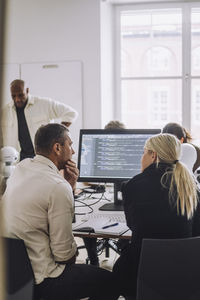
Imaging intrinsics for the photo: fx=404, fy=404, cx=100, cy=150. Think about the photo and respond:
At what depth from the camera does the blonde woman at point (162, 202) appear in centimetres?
164

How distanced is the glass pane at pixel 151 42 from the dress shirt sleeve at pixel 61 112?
145 cm

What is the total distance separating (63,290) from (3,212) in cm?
138

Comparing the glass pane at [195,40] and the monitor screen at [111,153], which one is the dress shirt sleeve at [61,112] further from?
the glass pane at [195,40]

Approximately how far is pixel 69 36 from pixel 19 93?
1.35m

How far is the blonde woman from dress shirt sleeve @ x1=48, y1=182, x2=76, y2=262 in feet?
0.82

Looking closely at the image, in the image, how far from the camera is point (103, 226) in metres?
2.06

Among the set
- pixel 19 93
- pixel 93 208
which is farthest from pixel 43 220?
pixel 19 93

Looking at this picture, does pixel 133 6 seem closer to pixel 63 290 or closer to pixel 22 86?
pixel 22 86

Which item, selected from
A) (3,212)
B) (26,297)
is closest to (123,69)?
(26,297)

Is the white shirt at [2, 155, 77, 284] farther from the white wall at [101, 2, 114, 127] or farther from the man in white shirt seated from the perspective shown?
the white wall at [101, 2, 114, 127]

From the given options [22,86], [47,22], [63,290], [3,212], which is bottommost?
[63,290]

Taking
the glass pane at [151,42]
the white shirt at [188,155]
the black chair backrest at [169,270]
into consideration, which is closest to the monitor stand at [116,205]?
the white shirt at [188,155]

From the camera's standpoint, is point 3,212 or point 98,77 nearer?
point 3,212

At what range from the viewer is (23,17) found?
497 cm
